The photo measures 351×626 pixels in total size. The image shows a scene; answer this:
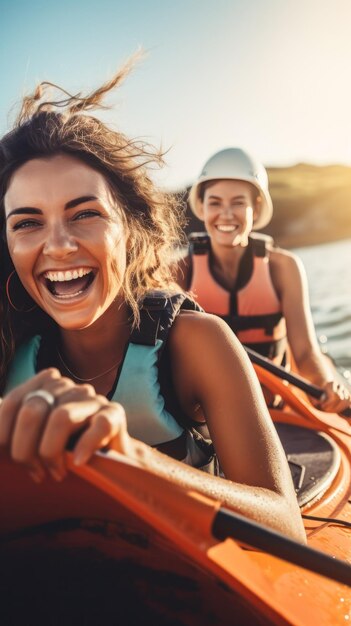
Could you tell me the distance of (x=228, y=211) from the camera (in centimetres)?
366

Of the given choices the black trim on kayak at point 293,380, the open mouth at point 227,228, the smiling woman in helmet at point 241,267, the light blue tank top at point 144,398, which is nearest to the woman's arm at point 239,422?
the light blue tank top at point 144,398

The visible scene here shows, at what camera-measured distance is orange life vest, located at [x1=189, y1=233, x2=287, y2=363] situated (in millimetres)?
3715

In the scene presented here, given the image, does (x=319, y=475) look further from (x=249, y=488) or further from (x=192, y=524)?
(x=192, y=524)

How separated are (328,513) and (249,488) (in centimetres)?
102

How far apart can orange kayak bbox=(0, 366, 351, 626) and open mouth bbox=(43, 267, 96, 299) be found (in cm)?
64

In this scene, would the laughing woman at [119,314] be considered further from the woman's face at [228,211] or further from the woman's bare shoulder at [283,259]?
the woman's bare shoulder at [283,259]

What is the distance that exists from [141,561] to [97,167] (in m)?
1.09

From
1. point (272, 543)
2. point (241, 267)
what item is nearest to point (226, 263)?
point (241, 267)

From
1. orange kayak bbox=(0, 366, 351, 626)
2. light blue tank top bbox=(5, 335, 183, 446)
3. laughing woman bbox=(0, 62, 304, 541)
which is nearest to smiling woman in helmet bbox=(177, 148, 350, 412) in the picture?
laughing woman bbox=(0, 62, 304, 541)

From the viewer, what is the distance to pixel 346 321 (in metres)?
10.5

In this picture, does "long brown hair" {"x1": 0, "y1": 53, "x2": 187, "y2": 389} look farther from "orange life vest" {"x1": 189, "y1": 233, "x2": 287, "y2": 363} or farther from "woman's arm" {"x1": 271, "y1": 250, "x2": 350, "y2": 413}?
"orange life vest" {"x1": 189, "y1": 233, "x2": 287, "y2": 363}

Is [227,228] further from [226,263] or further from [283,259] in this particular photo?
[283,259]

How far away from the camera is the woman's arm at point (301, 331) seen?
290 centimetres

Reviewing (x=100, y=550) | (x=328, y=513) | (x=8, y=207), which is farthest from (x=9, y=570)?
(x=328, y=513)
